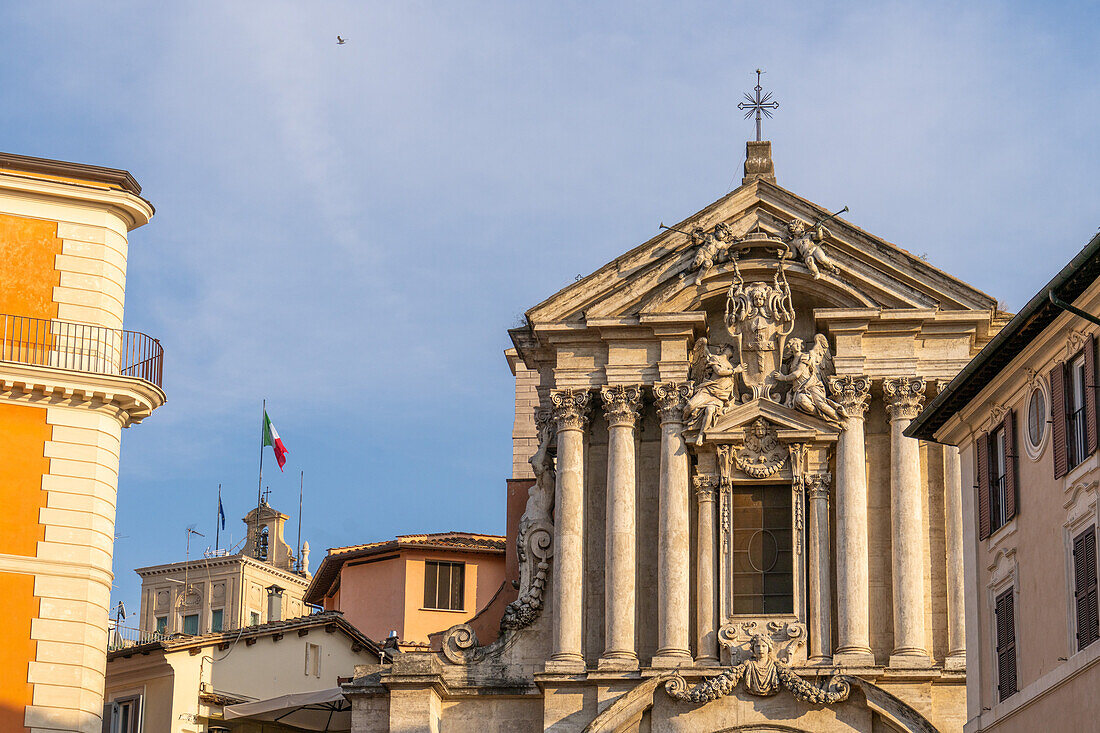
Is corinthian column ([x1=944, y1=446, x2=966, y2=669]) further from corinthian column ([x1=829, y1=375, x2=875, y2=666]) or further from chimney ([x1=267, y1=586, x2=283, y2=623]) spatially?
chimney ([x1=267, y1=586, x2=283, y2=623])

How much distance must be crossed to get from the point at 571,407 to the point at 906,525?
581 centimetres

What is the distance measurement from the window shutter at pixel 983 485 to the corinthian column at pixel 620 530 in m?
6.84

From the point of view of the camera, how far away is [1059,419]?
26.5 m

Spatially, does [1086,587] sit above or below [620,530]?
below

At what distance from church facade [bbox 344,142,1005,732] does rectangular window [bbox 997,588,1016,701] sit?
4793 mm

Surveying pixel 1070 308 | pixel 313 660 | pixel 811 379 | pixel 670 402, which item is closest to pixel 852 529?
pixel 811 379

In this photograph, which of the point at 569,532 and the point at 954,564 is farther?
the point at 569,532

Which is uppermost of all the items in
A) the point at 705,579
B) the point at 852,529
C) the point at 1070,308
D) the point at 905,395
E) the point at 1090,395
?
the point at 905,395

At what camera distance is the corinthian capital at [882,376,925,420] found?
34781mm

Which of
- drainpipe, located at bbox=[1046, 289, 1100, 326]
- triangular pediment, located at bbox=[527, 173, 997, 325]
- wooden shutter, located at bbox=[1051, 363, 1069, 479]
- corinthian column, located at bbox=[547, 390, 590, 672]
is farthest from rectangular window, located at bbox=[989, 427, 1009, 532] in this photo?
corinthian column, located at bbox=[547, 390, 590, 672]

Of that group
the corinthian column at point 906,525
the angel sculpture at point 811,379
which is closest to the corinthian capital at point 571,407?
the angel sculpture at point 811,379

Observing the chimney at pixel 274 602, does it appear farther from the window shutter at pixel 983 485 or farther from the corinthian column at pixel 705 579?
the window shutter at pixel 983 485

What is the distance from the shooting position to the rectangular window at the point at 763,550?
113ft

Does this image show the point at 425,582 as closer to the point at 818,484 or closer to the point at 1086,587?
the point at 818,484
